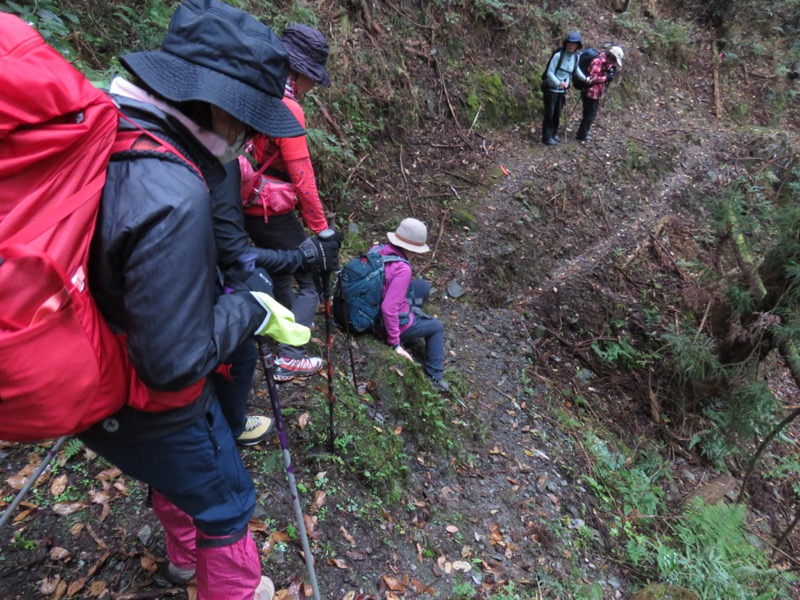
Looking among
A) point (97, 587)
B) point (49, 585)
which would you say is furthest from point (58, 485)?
point (97, 587)

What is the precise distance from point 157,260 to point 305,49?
2.82 meters

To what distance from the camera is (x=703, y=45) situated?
681 inches

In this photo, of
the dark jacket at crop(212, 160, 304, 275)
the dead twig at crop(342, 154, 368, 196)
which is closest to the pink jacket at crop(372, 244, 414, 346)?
the dark jacket at crop(212, 160, 304, 275)

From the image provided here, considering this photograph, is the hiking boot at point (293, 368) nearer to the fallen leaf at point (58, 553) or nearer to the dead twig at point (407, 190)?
the fallen leaf at point (58, 553)

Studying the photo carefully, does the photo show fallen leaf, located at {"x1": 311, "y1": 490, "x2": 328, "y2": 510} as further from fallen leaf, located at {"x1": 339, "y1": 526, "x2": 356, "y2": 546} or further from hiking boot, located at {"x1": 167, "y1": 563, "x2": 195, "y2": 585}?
hiking boot, located at {"x1": 167, "y1": 563, "x2": 195, "y2": 585}

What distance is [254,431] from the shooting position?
3584 millimetres

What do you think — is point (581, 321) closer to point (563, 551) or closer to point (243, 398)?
point (563, 551)

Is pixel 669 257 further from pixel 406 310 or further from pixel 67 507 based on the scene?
pixel 67 507

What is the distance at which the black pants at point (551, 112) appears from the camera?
10703 millimetres

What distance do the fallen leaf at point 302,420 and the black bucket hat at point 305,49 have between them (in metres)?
2.73

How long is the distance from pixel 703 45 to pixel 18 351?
2234 cm

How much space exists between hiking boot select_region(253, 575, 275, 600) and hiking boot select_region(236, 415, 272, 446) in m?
0.99

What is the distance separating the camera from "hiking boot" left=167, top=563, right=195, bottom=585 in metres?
2.67

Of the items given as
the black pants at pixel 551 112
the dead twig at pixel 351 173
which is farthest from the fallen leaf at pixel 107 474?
the black pants at pixel 551 112
